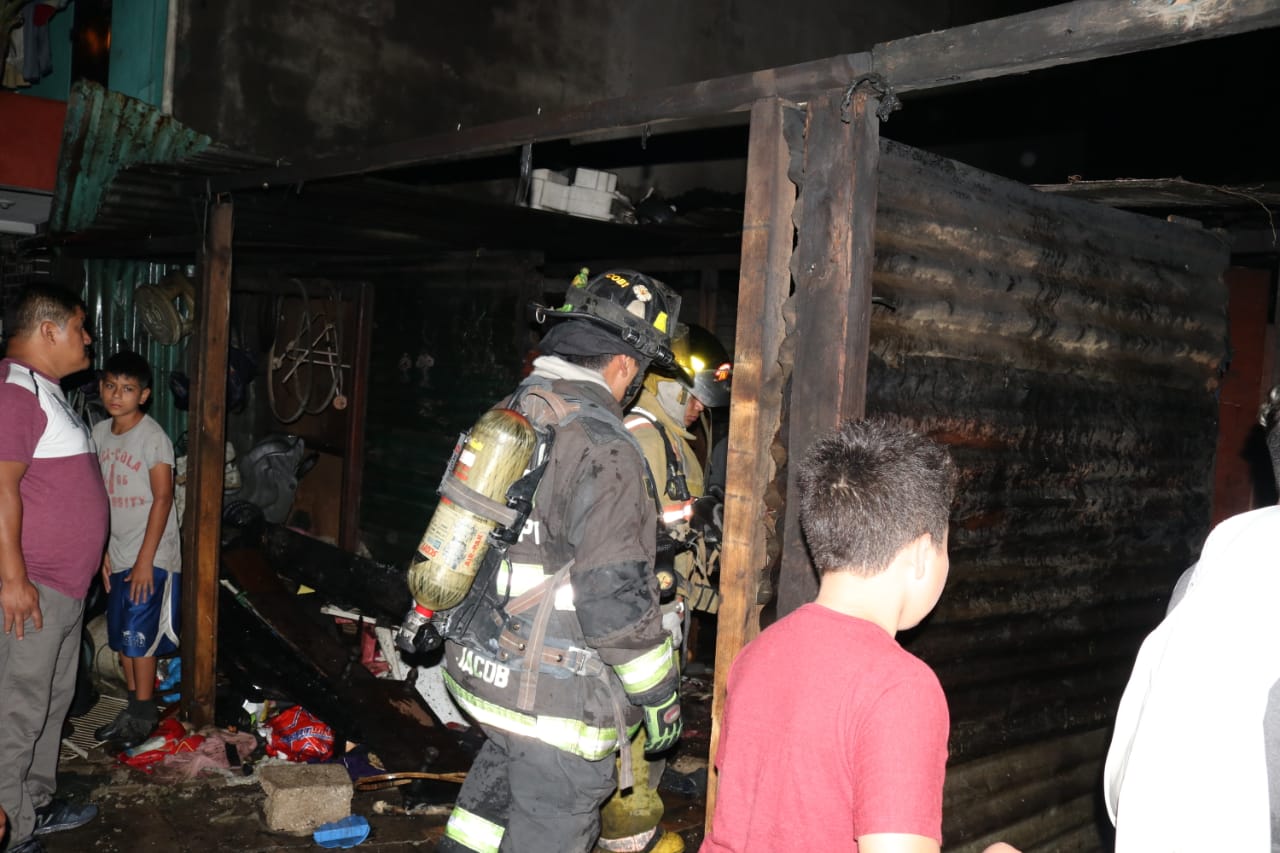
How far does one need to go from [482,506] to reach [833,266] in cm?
133

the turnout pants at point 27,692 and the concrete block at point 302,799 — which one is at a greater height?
the turnout pants at point 27,692

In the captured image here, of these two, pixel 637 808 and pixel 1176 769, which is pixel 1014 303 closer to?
pixel 1176 769

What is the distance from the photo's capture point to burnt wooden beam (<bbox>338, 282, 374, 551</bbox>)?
31.4ft

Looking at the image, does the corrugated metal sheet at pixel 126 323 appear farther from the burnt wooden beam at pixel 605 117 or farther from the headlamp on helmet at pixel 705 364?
the headlamp on helmet at pixel 705 364

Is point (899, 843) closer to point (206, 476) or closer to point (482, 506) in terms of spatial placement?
point (482, 506)

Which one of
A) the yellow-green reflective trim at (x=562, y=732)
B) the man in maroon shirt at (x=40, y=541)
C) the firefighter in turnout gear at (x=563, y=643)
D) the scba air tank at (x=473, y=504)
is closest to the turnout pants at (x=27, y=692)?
the man in maroon shirt at (x=40, y=541)

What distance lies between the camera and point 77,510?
448 centimetres

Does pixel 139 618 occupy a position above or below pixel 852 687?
below

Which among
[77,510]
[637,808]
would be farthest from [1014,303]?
[77,510]

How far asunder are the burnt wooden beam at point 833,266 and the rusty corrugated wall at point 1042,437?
10 cm

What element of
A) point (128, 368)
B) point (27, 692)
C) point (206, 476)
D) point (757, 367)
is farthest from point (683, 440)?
point (128, 368)

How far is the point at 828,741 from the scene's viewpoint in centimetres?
169

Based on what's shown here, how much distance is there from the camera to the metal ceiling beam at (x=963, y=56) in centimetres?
210

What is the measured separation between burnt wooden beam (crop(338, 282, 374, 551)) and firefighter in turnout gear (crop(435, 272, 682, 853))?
6.51 meters
